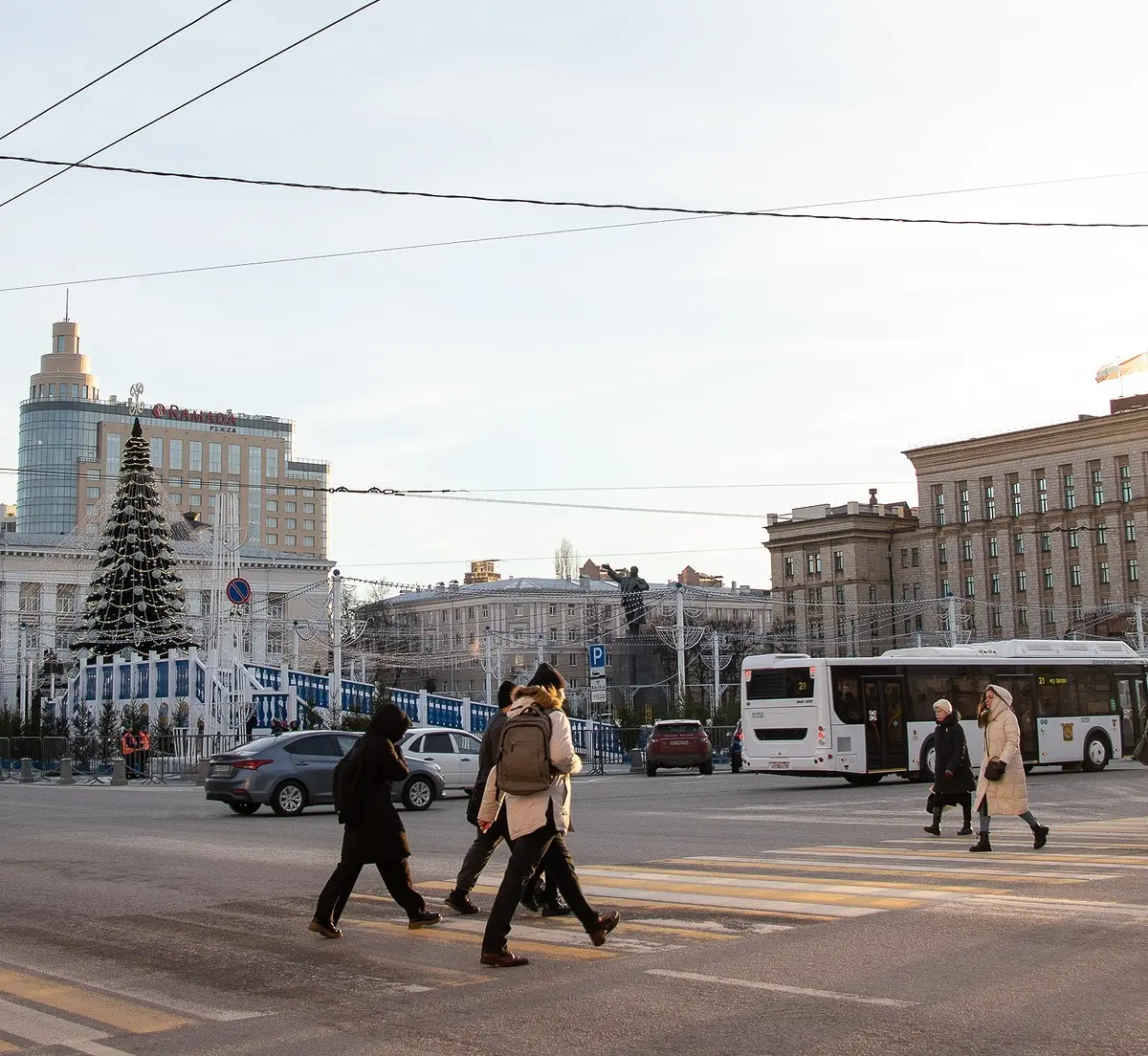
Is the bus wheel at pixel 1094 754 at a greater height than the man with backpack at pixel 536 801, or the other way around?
the man with backpack at pixel 536 801

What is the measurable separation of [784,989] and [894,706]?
25369mm

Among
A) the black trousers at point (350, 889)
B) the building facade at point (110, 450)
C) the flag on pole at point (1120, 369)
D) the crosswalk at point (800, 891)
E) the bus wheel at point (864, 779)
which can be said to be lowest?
the bus wheel at point (864, 779)

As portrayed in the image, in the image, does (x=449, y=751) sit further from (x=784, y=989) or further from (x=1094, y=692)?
(x=784, y=989)

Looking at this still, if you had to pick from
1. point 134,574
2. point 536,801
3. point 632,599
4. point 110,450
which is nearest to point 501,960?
point 536,801

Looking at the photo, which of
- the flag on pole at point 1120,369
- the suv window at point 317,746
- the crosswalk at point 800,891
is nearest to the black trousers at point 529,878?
the crosswalk at point 800,891

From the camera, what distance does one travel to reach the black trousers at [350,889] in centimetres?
1039

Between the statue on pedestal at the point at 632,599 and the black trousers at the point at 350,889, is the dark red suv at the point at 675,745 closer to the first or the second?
the black trousers at the point at 350,889

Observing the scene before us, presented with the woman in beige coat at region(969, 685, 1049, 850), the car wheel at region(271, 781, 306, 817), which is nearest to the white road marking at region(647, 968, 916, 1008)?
the woman in beige coat at region(969, 685, 1049, 850)

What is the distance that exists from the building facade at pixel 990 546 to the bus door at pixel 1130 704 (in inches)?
2229

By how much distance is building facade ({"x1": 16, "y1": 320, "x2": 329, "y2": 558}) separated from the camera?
181625 mm

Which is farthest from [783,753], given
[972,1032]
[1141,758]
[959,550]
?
[959,550]

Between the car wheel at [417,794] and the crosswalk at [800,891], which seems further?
the car wheel at [417,794]

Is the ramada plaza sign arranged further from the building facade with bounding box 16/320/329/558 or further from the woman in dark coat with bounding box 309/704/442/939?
the woman in dark coat with bounding box 309/704/442/939

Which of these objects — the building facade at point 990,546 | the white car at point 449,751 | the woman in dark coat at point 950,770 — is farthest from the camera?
the building facade at point 990,546
